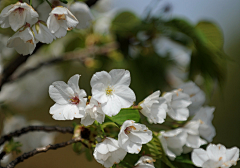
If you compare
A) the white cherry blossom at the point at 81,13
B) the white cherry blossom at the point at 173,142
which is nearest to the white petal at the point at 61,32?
the white cherry blossom at the point at 81,13

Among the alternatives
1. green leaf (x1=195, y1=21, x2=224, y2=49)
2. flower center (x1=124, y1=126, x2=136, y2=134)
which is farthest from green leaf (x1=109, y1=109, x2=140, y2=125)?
green leaf (x1=195, y1=21, x2=224, y2=49)

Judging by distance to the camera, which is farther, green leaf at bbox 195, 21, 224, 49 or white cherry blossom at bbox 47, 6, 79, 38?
green leaf at bbox 195, 21, 224, 49

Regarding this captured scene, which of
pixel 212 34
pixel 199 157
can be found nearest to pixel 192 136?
pixel 199 157

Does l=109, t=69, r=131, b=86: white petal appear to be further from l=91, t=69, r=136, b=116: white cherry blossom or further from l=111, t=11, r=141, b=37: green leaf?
l=111, t=11, r=141, b=37: green leaf

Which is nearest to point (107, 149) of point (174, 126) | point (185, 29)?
point (174, 126)

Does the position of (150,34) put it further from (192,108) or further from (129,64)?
(192,108)

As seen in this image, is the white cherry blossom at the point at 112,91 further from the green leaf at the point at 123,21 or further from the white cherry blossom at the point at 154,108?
the green leaf at the point at 123,21
